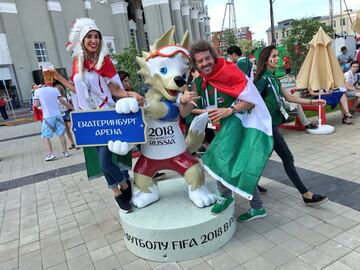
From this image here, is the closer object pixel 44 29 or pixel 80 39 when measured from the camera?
pixel 80 39

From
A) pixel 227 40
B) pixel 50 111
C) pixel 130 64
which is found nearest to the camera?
pixel 50 111

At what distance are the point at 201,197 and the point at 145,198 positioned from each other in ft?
1.86

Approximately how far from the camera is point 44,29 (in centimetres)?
2220

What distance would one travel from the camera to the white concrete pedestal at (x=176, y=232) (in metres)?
2.80

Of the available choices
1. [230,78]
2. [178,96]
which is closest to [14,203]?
[178,96]

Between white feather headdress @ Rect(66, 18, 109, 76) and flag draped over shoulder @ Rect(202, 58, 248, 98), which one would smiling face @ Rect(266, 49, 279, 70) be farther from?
white feather headdress @ Rect(66, 18, 109, 76)

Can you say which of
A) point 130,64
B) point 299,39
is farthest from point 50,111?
point 299,39

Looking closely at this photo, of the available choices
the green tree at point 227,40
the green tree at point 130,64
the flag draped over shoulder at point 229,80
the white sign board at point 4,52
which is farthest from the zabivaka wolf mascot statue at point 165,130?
the white sign board at point 4,52

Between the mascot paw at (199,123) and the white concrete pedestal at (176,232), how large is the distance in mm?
747

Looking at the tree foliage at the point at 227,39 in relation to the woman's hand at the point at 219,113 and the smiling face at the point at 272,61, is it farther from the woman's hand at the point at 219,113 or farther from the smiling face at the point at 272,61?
the woman's hand at the point at 219,113

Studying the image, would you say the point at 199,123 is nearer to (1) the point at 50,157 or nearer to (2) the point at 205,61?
Result: (2) the point at 205,61

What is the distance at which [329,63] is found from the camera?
6.29 meters

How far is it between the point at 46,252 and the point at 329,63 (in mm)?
5796

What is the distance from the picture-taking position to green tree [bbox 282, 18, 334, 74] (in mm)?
11430
